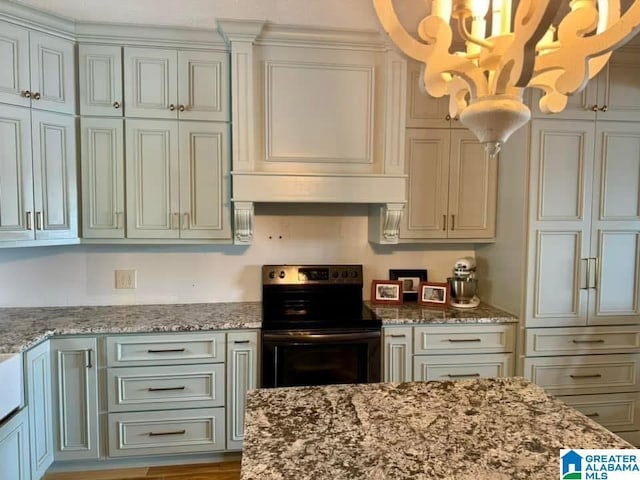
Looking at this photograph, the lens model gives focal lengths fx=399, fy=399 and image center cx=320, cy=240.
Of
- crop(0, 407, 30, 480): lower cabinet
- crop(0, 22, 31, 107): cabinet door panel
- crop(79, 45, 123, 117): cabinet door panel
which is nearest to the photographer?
crop(0, 407, 30, 480): lower cabinet

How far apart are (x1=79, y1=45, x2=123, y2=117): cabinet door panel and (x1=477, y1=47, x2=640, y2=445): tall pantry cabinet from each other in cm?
245

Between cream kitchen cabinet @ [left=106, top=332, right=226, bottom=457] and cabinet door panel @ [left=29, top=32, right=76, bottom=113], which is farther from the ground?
cabinet door panel @ [left=29, top=32, right=76, bottom=113]

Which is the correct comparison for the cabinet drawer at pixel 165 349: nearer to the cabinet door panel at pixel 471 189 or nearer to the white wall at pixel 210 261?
the white wall at pixel 210 261

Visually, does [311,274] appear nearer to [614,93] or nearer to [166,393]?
[166,393]

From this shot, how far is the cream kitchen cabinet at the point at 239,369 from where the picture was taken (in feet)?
7.55

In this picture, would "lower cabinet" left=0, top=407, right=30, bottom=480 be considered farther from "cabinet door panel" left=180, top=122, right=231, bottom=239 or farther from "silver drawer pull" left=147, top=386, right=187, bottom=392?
"cabinet door panel" left=180, top=122, right=231, bottom=239

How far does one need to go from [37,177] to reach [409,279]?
2.43 m

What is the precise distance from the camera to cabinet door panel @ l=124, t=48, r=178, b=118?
237cm

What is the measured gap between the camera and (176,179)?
8.01 feet

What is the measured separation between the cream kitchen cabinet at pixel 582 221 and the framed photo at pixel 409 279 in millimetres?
744

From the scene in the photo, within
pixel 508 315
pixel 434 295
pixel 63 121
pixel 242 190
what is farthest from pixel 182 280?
pixel 508 315

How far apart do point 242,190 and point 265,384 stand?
45.0 inches

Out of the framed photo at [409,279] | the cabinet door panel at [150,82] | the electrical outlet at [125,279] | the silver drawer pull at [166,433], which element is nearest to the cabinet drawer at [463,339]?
the framed photo at [409,279]

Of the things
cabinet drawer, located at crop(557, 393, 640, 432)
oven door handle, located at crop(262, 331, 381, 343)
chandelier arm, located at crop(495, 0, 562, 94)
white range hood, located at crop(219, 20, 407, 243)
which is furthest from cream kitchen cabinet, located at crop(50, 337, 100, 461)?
cabinet drawer, located at crop(557, 393, 640, 432)
